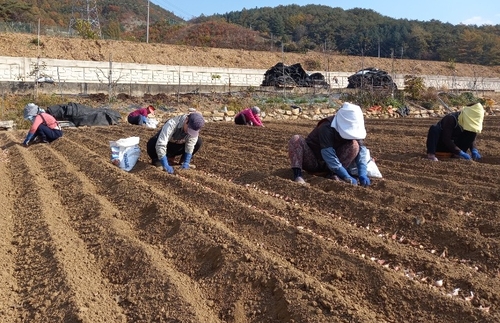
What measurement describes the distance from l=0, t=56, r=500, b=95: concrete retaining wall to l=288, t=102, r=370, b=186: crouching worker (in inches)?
493

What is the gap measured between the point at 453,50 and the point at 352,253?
166 feet

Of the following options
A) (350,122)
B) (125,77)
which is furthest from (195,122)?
A: (125,77)

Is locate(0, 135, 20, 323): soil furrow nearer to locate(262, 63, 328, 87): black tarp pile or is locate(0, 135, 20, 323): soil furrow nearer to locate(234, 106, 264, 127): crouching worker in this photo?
locate(234, 106, 264, 127): crouching worker

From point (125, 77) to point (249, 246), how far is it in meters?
20.6

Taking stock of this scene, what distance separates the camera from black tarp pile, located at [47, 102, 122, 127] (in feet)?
44.0

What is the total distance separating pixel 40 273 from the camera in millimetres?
3295

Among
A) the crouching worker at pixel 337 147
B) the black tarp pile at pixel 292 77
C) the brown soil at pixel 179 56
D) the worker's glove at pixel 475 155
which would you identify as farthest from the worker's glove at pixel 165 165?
the black tarp pile at pixel 292 77

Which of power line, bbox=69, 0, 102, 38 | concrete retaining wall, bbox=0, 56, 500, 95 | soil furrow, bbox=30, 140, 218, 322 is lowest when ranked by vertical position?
soil furrow, bbox=30, 140, 218, 322

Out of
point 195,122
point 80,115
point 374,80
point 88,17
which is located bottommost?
point 80,115

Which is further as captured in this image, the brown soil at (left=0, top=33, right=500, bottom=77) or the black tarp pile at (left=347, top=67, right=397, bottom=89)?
the brown soil at (left=0, top=33, right=500, bottom=77)

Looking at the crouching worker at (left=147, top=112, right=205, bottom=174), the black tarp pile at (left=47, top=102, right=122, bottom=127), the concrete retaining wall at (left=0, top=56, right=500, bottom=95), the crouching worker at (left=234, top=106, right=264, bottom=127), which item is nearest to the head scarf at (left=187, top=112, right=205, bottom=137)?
the crouching worker at (left=147, top=112, right=205, bottom=174)

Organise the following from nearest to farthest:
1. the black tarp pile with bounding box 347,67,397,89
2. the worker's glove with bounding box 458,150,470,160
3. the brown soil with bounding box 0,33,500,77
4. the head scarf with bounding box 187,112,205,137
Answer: the head scarf with bounding box 187,112,205,137 < the worker's glove with bounding box 458,150,470,160 < the black tarp pile with bounding box 347,67,397,89 < the brown soil with bounding box 0,33,500,77

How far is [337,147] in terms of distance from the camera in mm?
5402

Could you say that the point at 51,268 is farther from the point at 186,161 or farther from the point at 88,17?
the point at 88,17
